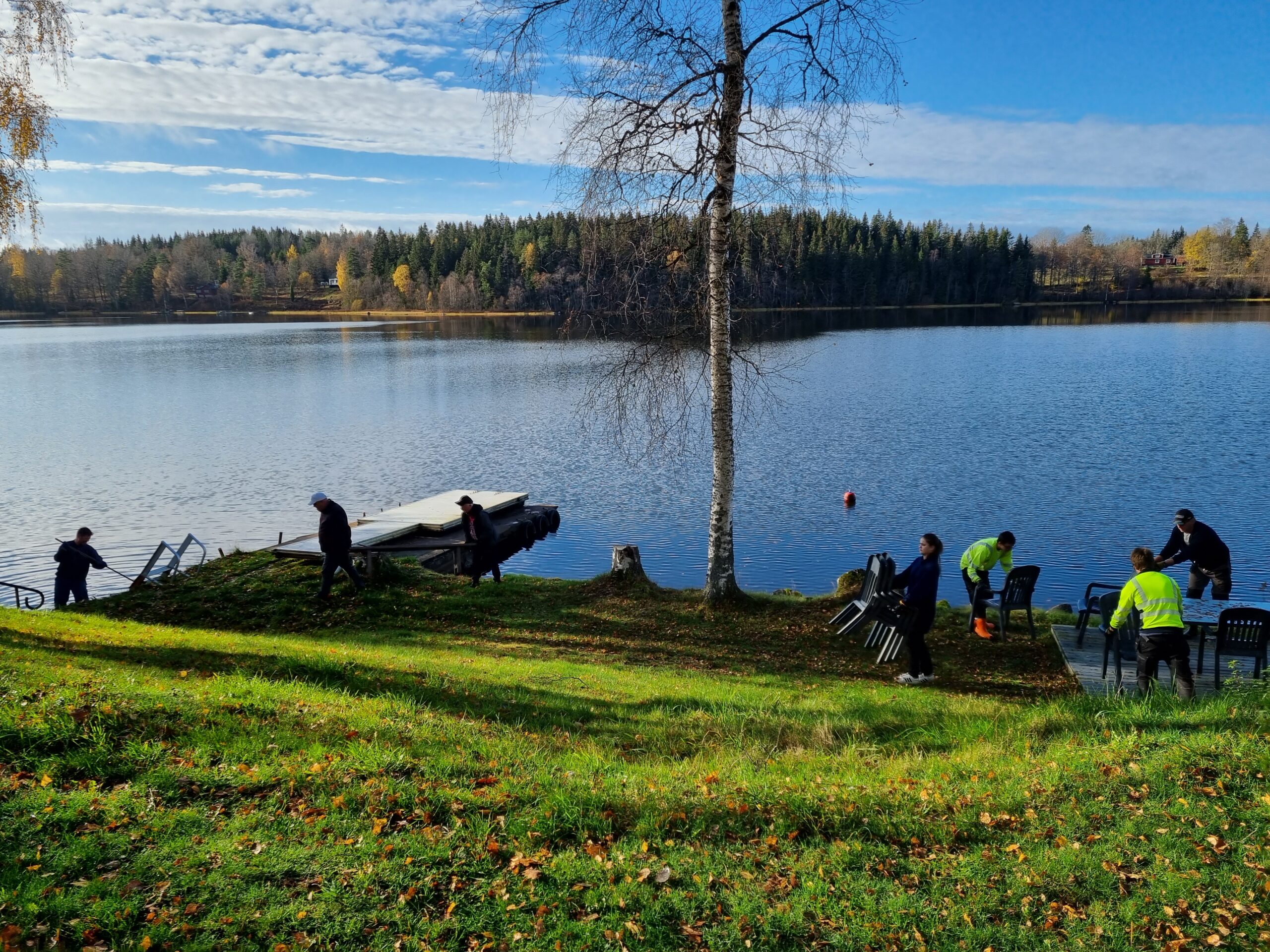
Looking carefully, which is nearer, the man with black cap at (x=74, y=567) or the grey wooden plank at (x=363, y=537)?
Result: the man with black cap at (x=74, y=567)

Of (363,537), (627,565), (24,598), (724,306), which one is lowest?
(24,598)

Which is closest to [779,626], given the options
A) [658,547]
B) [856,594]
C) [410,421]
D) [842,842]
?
[856,594]

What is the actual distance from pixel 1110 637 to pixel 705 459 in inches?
828

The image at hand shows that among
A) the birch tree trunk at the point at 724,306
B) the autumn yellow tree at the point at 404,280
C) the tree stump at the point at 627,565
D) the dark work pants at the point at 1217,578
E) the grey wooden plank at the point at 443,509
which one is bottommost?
the grey wooden plank at the point at 443,509

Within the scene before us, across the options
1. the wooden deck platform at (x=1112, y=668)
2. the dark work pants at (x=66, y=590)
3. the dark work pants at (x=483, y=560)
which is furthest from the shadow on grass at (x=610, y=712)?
the dark work pants at (x=66, y=590)

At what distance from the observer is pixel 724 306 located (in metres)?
12.5

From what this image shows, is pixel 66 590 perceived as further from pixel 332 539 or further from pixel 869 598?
pixel 869 598

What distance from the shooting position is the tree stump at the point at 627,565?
15.1 metres

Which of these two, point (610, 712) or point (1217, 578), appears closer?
point (610, 712)

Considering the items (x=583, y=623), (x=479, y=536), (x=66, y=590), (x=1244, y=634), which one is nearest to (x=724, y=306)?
(x=583, y=623)

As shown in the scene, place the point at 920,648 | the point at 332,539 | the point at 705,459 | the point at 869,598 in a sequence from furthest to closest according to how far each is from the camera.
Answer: the point at 705,459
the point at 332,539
the point at 869,598
the point at 920,648

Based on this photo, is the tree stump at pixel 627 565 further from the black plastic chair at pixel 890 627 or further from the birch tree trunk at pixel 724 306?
the black plastic chair at pixel 890 627

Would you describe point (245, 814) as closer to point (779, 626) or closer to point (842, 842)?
point (842, 842)

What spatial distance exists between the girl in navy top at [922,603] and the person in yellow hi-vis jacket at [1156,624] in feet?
6.86
